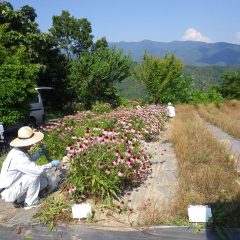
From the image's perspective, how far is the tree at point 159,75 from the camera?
21094 mm

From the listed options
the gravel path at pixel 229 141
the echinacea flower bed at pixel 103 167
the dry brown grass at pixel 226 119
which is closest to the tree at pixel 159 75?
the dry brown grass at pixel 226 119

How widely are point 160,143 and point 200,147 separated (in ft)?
5.82

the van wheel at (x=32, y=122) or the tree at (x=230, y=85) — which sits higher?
the van wheel at (x=32, y=122)

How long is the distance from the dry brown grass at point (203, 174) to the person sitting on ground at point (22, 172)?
2006mm

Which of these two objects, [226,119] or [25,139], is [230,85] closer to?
[226,119]

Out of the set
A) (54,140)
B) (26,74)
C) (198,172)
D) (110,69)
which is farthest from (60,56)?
(198,172)

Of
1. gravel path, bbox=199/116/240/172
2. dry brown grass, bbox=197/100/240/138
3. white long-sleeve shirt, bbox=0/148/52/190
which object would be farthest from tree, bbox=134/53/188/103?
white long-sleeve shirt, bbox=0/148/52/190

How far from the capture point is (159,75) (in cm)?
2141

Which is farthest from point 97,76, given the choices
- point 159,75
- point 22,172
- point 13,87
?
point 22,172

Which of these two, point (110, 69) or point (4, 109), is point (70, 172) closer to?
point (4, 109)

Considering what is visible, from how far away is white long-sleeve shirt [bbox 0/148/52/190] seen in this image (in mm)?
5238

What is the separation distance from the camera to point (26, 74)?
10328 millimetres

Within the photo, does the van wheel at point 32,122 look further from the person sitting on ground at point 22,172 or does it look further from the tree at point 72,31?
the tree at point 72,31

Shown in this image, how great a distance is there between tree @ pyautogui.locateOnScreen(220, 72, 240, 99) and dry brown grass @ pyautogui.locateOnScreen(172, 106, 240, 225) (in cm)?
3085
